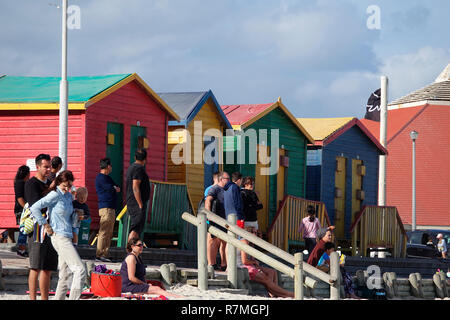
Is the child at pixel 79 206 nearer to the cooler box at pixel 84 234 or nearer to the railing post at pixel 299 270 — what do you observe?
the cooler box at pixel 84 234

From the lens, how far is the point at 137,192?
13633 mm

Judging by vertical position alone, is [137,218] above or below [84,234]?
above

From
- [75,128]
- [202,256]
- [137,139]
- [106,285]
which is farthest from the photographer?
[137,139]

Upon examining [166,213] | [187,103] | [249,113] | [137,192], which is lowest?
[166,213]

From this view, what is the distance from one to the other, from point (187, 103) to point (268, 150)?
2.68 m

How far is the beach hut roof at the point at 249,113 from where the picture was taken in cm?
2273

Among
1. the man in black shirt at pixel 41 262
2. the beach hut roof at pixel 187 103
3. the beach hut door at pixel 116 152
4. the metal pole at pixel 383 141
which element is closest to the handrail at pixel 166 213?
the beach hut door at pixel 116 152

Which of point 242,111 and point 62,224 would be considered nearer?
point 62,224

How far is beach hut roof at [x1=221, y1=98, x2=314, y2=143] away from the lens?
22.7 m

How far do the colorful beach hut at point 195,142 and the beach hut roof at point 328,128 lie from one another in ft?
14.5

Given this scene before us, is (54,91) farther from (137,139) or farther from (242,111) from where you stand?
(242,111)

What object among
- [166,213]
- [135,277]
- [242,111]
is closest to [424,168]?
[242,111]
